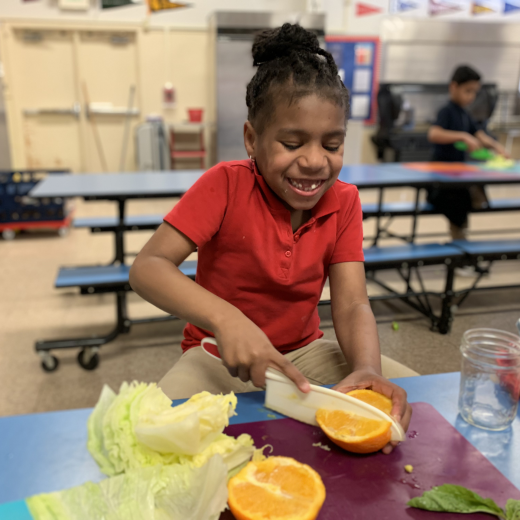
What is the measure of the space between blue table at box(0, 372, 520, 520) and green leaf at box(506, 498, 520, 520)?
8 cm

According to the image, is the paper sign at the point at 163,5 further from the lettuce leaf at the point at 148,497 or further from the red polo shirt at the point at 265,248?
the lettuce leaf at the point at 148,497

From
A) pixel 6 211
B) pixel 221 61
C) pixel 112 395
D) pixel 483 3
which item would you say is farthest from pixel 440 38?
pixel 112 395

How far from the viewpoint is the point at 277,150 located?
96 cm

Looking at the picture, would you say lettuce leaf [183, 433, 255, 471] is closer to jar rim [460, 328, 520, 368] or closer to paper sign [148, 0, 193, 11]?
jar rim [460, 328, 520, 368]

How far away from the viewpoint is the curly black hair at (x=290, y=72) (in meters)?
0.93

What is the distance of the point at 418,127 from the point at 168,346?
5834 mm

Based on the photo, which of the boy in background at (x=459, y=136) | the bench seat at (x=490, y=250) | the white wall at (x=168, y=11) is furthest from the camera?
the white wall at (x=168, y=11)

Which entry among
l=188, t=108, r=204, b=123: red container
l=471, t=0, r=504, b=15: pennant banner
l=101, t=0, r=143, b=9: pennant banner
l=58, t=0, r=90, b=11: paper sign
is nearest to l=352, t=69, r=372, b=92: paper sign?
l=471, t=0, r=504, b=15: pennant banner

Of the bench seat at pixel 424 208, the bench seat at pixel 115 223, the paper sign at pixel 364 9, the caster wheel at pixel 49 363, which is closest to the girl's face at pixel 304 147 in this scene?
the caster wheel at pixel 49 363

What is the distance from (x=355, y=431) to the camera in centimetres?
72

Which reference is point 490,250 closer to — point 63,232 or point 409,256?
point 409,256

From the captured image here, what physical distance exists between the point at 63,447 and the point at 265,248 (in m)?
0.55

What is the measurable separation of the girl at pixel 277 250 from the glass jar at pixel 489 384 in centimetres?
14

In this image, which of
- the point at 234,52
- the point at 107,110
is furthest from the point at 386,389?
the point at 107,110
